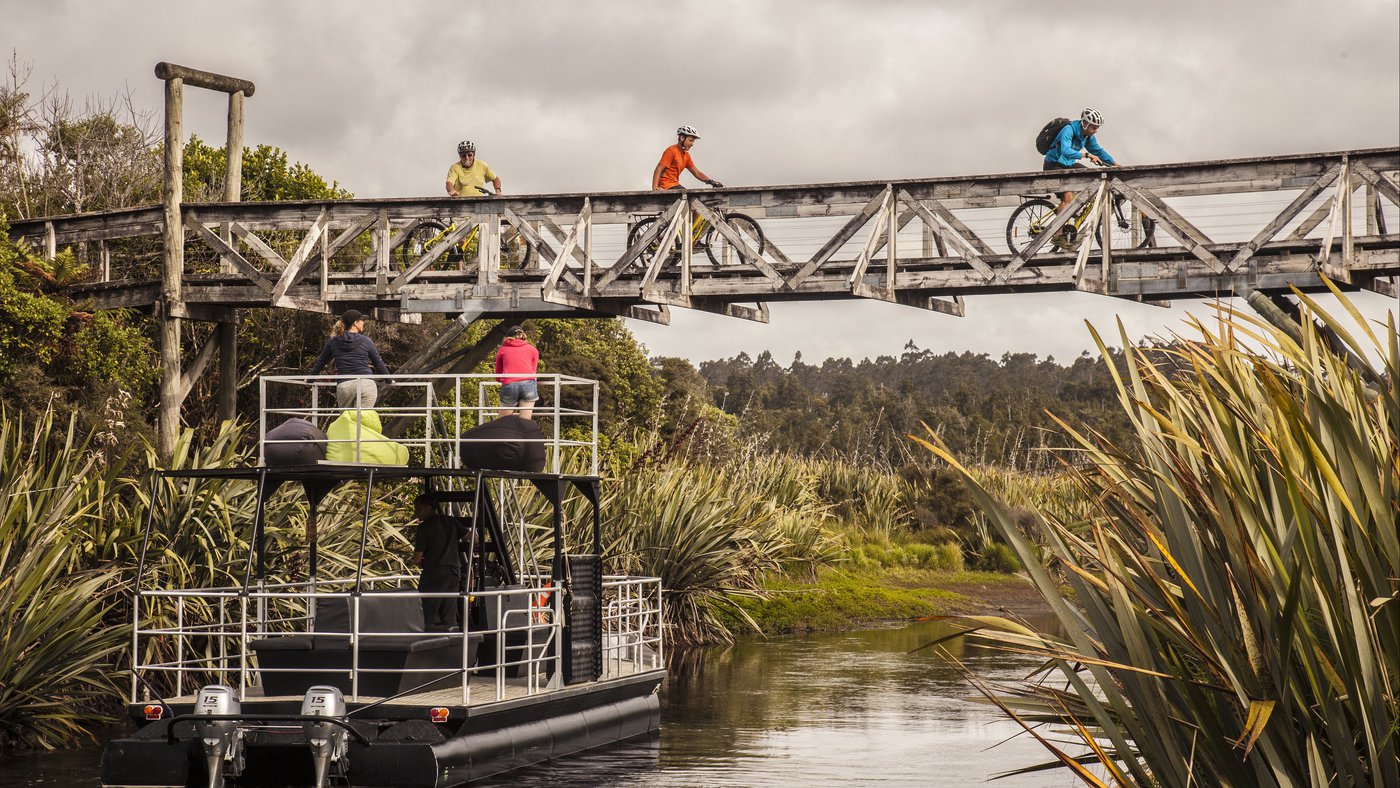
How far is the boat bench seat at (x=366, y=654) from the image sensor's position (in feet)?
38.9

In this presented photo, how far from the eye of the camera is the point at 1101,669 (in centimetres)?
552

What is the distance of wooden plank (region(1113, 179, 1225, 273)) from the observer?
1628 cm

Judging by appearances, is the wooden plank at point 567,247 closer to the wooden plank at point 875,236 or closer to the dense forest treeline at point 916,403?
the wooden plank at point 875,236

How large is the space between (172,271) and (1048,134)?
1026cm

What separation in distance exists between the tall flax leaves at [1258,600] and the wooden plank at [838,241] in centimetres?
1180

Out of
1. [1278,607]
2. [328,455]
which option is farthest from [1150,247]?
[1278,607]

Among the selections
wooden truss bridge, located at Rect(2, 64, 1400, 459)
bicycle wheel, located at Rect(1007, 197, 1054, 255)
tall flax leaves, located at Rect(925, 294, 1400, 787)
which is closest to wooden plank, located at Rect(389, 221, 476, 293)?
wooden truss bridge, located at Rect(2, 64, 1400, 459)

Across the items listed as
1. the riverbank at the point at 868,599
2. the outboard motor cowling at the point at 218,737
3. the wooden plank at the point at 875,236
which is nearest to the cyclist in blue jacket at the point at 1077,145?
the wooden plank at the point at 875,236

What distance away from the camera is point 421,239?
803 inches

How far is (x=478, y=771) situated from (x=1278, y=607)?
295 inches

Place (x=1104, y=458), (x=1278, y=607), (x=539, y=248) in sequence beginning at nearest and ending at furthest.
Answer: (x=1278, y=607) → (x=1104, y=458) → (x=539, y=248)

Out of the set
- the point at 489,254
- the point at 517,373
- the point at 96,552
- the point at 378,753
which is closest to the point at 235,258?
the point at 489,254

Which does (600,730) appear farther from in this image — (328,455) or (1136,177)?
(1136,177)

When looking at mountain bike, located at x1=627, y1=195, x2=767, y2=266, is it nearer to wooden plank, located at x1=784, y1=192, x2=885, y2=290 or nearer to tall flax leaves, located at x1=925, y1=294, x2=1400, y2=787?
wooden plank, located at x1=784, y1=192, x2=885, y2=290
